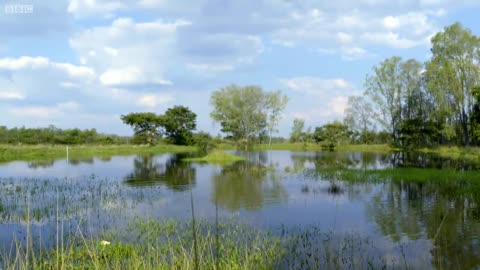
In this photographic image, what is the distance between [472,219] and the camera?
1017 cm

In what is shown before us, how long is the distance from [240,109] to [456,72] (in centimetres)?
3371

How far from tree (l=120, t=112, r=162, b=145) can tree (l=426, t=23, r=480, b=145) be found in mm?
42271

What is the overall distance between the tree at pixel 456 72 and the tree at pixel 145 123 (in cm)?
4227

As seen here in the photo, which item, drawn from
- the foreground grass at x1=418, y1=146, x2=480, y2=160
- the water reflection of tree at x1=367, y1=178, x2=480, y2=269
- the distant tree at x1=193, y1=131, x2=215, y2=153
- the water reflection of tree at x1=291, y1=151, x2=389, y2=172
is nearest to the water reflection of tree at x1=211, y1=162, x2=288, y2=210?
the water reflection of tree at x1=367, y1=178, x2=480, y2=269

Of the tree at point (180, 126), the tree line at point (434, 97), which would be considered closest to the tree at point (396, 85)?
the tree line at point (434, 97)

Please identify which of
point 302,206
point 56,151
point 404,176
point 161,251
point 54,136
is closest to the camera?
point 161,251

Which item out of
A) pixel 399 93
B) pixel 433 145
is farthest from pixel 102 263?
pixel 399 93

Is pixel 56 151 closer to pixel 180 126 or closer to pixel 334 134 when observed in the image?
pixel 180 126

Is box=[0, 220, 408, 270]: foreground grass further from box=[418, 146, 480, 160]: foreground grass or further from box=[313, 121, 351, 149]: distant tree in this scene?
box=[313, 121, 351, 149]: distant tree

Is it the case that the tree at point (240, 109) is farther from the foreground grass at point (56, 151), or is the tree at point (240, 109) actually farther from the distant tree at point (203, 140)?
the foreground grass at point (56, 151)

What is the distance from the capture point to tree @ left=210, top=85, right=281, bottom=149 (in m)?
64.9

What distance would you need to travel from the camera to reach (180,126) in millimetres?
67688

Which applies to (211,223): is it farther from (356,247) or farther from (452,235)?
(452,235)

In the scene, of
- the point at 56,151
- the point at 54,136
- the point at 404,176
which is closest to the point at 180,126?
the point at 54,136
